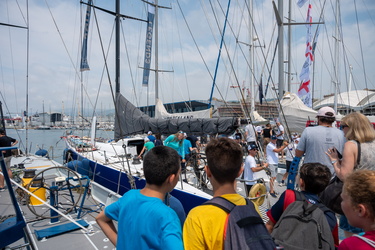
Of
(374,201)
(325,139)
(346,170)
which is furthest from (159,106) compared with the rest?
(374,201)

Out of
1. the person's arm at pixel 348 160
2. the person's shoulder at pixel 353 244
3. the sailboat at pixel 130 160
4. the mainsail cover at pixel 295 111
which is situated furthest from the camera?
the mainsail cover at pixel 295 111

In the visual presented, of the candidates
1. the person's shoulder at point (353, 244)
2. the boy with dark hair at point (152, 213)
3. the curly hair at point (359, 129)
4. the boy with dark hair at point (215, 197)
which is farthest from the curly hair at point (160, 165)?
the curly hair at point (359, 129)

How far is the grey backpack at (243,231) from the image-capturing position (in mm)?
1104

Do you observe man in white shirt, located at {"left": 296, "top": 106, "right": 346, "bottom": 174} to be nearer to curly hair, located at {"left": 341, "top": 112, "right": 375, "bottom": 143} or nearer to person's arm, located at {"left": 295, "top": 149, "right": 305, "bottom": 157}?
person's arm, located at {"left": 295, "top": 149, "right": 305, "bottom": 157}

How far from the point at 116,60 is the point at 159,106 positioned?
8.70ft

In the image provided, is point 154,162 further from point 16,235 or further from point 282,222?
point 16,235

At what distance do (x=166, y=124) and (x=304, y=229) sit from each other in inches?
227

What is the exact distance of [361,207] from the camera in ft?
3.73

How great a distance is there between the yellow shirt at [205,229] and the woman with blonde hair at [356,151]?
1.47 meters

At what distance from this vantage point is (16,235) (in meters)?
2.09

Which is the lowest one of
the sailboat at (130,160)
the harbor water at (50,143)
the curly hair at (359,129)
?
the harbor water at (50,143)

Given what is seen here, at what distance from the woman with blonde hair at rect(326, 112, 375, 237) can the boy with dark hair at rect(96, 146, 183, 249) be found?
1.60m

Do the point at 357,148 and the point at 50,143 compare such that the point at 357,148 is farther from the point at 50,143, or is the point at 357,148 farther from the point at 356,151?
the point at 50,143

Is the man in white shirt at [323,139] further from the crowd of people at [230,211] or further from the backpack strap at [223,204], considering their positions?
the backpack strap at [223,204]
